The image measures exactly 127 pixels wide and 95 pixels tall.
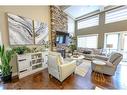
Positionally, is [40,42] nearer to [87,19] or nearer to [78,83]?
[78,83]

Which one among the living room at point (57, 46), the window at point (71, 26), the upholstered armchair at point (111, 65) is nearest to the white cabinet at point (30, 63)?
the living room at point (57, 46)

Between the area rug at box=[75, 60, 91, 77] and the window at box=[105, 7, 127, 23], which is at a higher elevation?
the window at box=[105, 7, 127, 23]

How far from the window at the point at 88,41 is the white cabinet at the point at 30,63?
14.0 ft

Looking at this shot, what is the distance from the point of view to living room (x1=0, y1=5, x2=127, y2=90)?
114 inches

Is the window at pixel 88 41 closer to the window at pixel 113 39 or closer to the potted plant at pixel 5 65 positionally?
the window at pixel 113 39

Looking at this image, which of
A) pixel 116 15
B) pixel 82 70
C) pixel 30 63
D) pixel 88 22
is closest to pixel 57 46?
pixel 82 70

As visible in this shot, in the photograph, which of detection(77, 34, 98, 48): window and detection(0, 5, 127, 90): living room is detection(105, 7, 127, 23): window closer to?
detection(0, 5, 127, 90): living room

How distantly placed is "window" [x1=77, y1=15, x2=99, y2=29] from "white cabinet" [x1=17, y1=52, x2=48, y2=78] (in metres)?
4.65

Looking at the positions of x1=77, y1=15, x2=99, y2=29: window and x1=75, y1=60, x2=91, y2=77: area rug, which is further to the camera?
x1=77, y1=15, x2=99, y2=29: window

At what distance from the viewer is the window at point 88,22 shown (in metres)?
6.76

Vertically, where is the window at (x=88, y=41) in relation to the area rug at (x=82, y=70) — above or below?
above

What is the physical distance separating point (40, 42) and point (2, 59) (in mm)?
1891

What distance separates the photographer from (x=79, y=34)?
798 cm

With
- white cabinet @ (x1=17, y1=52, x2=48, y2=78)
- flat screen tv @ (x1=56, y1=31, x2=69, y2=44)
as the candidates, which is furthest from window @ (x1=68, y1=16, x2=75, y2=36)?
white cabinet @ (x1=17, y1=52, x2=48, y2=78)
